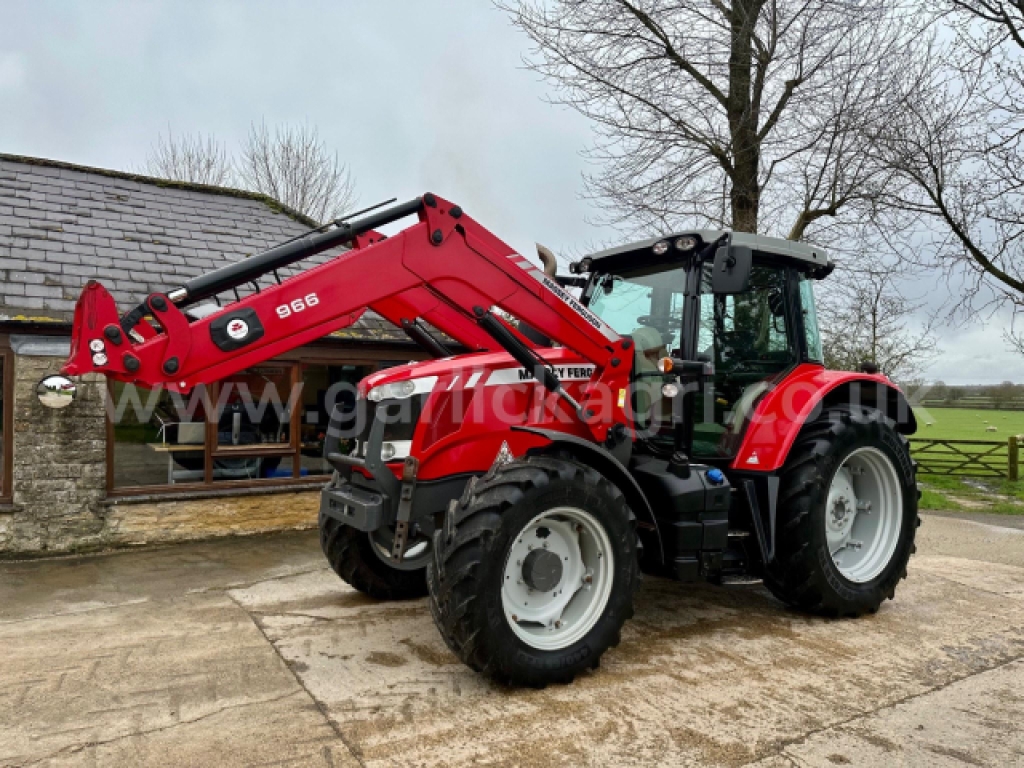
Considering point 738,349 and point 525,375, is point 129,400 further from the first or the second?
point 738,349

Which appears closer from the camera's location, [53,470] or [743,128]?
[53,470]

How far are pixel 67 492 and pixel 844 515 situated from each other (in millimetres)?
6882

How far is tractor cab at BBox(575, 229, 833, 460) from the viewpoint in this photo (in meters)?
4.42

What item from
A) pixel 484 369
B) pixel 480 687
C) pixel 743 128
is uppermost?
pixel 743 128

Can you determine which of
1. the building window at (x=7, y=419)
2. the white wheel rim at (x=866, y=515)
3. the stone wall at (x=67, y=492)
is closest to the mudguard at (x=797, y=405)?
the white wheel rim at (x=866, y=515)

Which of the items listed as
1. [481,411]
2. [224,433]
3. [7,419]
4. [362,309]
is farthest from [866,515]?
[7,419]

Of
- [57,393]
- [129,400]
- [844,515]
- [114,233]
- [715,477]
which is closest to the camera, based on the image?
[715,477]

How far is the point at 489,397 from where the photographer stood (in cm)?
403

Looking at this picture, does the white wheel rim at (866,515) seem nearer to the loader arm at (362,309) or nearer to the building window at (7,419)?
the loader arm at (362,309)

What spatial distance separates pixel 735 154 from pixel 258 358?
9.91 meters

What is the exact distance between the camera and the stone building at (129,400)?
676 cm

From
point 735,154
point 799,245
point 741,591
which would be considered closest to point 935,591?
point 741,591

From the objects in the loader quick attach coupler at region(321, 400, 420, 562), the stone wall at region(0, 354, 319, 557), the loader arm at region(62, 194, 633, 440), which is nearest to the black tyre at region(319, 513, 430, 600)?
the loader quick attach coupler at region(321, 400, 420, 562)

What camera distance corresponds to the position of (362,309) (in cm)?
360
